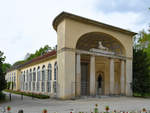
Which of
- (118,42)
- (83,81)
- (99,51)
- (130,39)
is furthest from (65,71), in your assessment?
(130,39)

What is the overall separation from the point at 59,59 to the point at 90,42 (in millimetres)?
8076

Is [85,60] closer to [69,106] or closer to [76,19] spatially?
[76,19]

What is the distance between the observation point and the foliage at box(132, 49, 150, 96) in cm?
2345

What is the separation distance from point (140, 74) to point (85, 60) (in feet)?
27.8

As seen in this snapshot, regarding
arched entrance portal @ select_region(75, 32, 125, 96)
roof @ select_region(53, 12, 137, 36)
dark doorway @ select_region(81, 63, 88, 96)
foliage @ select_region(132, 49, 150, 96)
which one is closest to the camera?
roof @ select_region(53, 12, 137, 36)

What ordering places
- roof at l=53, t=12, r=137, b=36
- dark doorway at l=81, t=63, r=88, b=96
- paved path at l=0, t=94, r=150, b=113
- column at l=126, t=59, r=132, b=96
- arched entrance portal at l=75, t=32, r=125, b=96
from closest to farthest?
paved path at l=0, t=94, r=150, b=113
roof at l=53, t=12, r=137, b=36
column at l=126, t=59, r=132, b=96
arched entrance portal at l=75, t=32, r=125, b=96
dark doorway at l=81, t=63, r=88, b=96

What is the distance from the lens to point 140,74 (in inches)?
986

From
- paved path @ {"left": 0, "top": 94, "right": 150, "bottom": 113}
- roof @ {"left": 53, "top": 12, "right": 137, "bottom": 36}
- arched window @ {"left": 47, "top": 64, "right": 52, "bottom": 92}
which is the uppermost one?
roof @ {"left": 53, "top": 12, "right": 137, "bottom": 36}

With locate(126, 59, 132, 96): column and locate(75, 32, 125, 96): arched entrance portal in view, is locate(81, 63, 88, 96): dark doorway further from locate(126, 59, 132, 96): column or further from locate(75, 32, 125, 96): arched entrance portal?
locate(126, 59, 132, 96): column

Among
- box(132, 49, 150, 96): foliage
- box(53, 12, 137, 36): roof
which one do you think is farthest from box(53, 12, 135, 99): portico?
box(132, 49, 150, 96): foliage

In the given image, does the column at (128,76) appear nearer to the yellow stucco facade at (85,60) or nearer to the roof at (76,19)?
the yellow stucco facade at (85,60)

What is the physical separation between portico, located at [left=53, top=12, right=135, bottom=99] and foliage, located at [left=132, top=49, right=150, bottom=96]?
1182mm

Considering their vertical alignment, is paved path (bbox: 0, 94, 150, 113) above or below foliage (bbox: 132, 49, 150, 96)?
below

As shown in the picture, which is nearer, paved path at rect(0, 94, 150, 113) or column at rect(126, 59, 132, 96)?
paved path at rect(0, 94, 150, 113)
